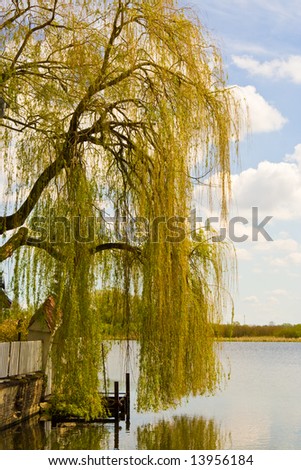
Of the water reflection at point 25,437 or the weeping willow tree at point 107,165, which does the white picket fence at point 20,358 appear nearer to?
the water reflection at point 25,437

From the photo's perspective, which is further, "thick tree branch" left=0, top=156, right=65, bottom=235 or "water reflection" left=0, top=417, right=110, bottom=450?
"water reflection" left=0, top=417, right=110, bottom=450

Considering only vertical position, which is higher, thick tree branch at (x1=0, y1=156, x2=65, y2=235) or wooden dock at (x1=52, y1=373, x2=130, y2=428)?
thick tree branch at (x1=0, y1=156, x2=65, y2=235)

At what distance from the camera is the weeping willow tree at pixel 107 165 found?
9.61 metres

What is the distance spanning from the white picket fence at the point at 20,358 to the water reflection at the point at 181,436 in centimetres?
310

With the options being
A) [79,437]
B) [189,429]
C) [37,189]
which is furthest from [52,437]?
[37,189]

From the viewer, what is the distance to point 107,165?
408 inches

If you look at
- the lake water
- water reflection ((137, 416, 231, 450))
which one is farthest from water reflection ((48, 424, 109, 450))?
water reflection ((137, 416, 231, 450))

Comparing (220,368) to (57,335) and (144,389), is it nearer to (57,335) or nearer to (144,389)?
(144,389)

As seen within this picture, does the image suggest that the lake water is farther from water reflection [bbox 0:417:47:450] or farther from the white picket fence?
the white picket fence

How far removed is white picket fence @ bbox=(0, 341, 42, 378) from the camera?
15523 millimetres

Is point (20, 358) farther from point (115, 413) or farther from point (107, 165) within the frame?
point (107, 165)

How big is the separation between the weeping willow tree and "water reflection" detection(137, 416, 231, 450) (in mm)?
4038

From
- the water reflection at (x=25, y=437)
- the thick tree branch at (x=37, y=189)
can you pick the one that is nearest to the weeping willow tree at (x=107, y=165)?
the thick tree branch at (x=37, y=189)

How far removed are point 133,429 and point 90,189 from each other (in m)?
8.03
